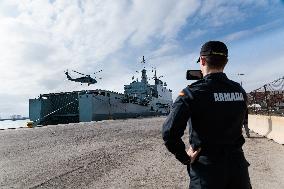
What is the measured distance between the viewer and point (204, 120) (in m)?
2.44

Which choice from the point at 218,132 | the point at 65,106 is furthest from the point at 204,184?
the point at 65,106

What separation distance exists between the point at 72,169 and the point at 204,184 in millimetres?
6592

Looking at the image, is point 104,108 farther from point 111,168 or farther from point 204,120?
point 204,120

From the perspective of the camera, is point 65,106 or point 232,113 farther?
point 65,106

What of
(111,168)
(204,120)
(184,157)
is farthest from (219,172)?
(111,168)

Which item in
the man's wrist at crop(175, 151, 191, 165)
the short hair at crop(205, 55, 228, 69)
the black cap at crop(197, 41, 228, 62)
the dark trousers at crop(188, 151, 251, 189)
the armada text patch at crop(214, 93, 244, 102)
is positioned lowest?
the dark trousers at crop(188, 151, 251, 189)

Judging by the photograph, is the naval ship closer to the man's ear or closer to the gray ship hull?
the gray ship hull

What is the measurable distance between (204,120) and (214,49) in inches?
20.5

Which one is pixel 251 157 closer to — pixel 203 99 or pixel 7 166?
pixel 7 166

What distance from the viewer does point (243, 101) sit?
266cm

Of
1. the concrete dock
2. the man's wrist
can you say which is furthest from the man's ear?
the concrete dock


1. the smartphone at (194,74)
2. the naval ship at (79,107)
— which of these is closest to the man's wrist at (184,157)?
the smartphone at (194,74)

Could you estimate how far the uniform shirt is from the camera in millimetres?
2414

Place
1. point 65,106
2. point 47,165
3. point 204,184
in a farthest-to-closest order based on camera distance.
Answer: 1. point 65,106
2. point 47,165
3. point 204,184
